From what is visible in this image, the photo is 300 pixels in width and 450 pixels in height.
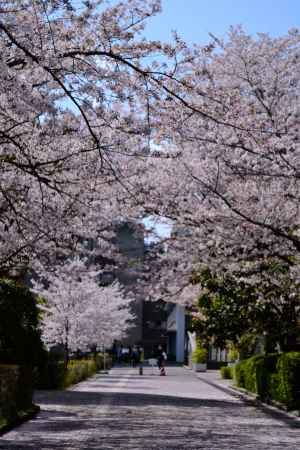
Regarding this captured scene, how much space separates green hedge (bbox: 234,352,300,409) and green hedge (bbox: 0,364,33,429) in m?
6.41

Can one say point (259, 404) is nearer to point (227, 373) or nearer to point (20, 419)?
point (20, 419)

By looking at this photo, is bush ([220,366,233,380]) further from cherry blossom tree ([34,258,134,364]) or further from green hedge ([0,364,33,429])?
green hedge ([0,364,33,429])

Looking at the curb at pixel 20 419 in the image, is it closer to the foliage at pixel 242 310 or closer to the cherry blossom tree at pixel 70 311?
the foliage at pixel 242 310

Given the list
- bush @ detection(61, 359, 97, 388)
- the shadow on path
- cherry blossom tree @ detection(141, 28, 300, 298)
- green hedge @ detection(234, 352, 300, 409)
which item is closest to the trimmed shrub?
green hedge @ detection(234, 352, 300, 409)

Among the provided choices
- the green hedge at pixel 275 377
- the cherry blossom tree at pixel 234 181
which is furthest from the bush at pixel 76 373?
the cherry blossom tree at pixel 234 181

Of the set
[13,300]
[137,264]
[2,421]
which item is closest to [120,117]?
[2,421]

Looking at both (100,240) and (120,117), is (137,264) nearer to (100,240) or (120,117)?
(100,240)

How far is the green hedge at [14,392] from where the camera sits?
42.3 feet

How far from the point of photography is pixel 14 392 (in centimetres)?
1408

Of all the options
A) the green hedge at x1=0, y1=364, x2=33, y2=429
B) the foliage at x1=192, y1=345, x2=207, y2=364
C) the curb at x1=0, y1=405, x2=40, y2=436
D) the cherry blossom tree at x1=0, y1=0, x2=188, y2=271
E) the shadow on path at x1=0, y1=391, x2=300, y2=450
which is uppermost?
the cherry blossom tree at x1=0, y1=0, x2=188, y2=271

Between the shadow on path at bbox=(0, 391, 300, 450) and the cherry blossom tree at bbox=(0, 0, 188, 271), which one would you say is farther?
the shadow on path at bbox=(0, 391, 300, 450)

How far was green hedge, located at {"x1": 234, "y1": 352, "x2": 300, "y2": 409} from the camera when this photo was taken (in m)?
18.1

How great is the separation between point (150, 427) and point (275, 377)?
7.66 metres

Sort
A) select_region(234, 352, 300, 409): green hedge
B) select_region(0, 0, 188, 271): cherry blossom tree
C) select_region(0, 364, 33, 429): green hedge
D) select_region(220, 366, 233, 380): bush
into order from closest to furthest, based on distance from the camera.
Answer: select_region(0, 0, 188, 271): cherry blossom tree → select_region(0, 364, 33, 429): green hedge → select_region(234, 352, 300, 409): green hedge → select_region(220, 366, 233, 380): bush
